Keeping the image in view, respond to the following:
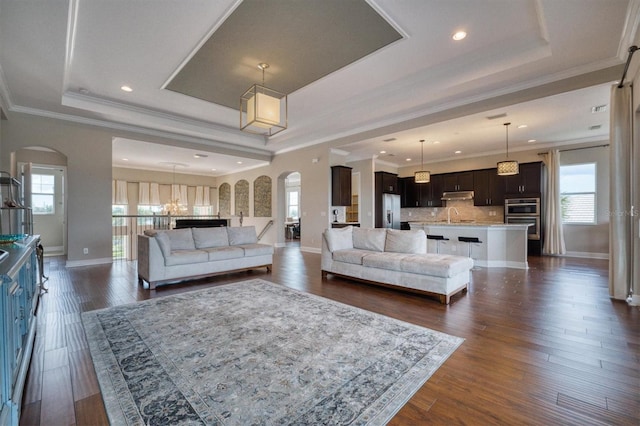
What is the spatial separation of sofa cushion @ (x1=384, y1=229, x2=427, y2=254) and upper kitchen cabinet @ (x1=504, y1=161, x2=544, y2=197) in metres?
5.09

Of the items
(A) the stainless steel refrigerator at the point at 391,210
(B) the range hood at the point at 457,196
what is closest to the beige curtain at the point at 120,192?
(A) the stainless steel refrigerator at the point at 391,210

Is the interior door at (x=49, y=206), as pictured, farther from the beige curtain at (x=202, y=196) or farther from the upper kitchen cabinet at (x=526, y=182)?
the upper kitchen cabinet at (x=526, y=182)

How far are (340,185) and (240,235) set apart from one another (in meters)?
3.20

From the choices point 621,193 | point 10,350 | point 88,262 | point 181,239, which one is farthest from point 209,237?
point 621,193

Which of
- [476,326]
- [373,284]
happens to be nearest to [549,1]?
[476,326]

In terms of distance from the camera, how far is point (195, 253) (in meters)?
4.65

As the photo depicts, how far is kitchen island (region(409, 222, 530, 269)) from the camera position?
5750mm

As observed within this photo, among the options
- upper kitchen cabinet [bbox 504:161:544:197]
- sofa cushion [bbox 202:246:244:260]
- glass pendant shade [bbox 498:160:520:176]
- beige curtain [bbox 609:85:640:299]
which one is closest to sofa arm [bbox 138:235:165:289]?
sofa cushion [bbox 202:246:244:260]

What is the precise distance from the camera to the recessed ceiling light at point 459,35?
3463mm

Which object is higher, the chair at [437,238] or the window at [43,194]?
the window at [43,194]

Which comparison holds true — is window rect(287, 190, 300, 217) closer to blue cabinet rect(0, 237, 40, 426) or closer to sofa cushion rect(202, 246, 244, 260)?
sofa cushion rect(202, 246, 244, 260)

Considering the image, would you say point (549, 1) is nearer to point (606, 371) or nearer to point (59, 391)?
point (606, 371)

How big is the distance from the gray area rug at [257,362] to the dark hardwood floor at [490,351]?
14 cm

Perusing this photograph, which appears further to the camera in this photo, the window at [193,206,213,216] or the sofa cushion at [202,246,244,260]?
the window at [193,206,213,216]
